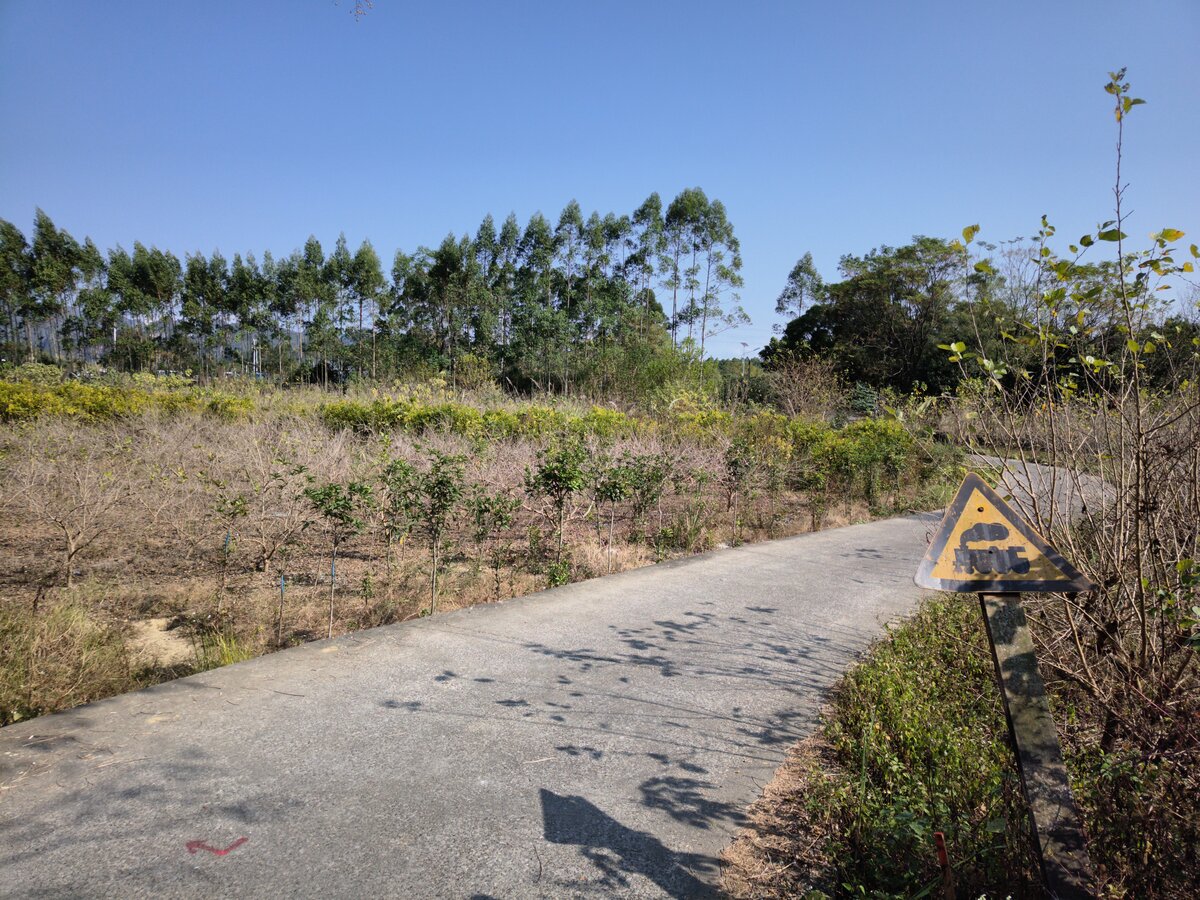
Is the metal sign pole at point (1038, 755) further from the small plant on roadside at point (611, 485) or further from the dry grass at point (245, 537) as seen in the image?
the small plant on roadside at point (611, 485)

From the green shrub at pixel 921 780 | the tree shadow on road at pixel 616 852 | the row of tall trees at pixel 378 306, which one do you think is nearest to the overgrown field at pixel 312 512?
the tree shadow on road at pixel 616 852

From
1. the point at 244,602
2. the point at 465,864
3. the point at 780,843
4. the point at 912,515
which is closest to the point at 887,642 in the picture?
the point at 780,843

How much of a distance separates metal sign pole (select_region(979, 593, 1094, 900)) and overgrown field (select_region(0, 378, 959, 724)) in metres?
3.87

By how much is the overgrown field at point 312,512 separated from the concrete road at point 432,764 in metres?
0.82

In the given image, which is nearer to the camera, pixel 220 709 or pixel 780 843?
pixel 780 843

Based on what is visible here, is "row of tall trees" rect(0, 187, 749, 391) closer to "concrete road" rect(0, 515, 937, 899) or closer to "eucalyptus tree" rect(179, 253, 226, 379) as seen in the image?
"eucalyptus tree" rect(179, 253, 226, 379)

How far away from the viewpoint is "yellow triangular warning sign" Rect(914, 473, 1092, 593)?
1.87m

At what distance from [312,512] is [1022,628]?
5194mm

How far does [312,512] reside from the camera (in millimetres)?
5496

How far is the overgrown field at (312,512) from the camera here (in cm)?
464

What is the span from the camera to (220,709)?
324 centimetres

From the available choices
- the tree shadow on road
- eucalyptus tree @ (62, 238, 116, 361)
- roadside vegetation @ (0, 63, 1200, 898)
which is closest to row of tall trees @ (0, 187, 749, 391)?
eucalyptus tree @ (62, 238, 116, 361)

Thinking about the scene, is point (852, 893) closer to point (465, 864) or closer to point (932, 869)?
point (932, 869)

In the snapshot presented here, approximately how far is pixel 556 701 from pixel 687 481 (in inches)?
245
